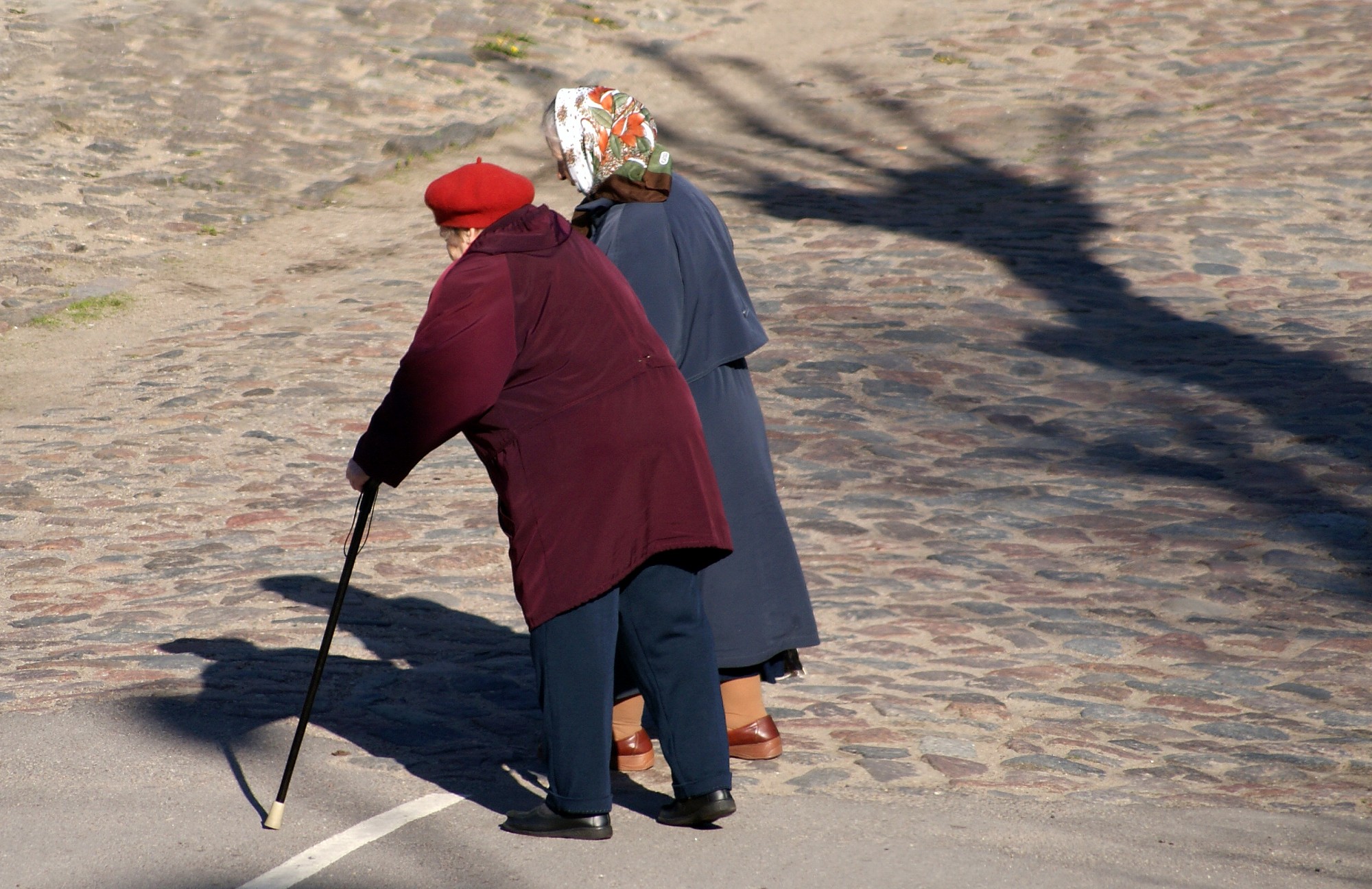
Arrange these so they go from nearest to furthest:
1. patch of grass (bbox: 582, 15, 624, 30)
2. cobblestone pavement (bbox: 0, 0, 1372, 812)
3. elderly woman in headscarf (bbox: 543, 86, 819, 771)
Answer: elderly woman in headscarf (bbox: 543, 86, 819, 771)
cobblestone pavement (bbox: 0, 0, 1372, 812)
patch of grass (bbox: 582, 15, 624, 30)

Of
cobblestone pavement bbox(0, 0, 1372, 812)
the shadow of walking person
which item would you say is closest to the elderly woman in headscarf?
cobblestone pavement bbox(0, 0, 1372, 812)

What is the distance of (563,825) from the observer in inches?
143

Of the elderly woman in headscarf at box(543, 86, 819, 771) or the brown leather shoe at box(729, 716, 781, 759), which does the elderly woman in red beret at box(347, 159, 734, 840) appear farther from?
the brown leather shoe at box(729, 716, 781, 759)

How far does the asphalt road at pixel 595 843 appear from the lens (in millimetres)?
3461

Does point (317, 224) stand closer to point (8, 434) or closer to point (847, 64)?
point (8, 434)

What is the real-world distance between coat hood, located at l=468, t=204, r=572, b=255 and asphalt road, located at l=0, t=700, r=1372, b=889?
1417 millimetres

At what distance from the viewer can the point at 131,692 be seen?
4711 millimetres

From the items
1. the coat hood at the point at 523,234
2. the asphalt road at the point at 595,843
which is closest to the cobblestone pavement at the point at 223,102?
the asphalt road at the point at 595,843

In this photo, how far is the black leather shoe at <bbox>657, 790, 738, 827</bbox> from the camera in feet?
12.0

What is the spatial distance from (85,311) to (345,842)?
7.74 meters

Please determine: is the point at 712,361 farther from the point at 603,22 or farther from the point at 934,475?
the point at 603,22

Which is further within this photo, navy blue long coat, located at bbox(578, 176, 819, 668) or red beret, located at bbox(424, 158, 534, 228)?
navy blue long coat, located at bbox(578, 176, 819, 668)

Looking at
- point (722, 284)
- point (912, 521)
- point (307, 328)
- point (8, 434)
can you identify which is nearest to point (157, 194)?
point (307, 328)

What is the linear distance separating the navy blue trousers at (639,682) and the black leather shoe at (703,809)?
0.02 meters
